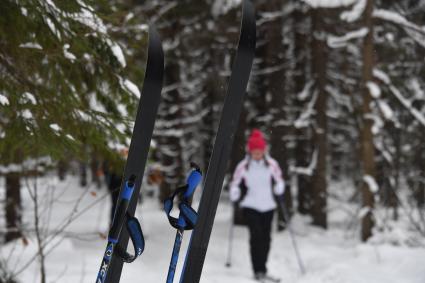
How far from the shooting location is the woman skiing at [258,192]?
653 centimetres

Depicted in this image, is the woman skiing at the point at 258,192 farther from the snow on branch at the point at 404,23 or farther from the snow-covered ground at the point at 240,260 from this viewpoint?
the snow on branch at the point at 404,23

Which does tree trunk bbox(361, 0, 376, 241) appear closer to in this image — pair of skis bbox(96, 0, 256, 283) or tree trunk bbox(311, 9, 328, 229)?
tree trunk bbox(311, 9, 328, 229)

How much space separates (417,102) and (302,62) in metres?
3.47

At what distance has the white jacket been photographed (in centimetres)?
659

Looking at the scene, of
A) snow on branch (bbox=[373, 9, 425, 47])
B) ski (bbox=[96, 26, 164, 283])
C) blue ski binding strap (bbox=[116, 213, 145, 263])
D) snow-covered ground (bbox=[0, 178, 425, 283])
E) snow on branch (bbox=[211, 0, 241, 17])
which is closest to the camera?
blue ski binding strap (bbox=[116, 213, 145, 263])

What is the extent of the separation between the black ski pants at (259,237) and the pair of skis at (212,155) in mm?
3509

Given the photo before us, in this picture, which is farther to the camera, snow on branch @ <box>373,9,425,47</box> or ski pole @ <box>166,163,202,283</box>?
snow on branch @ <box>373,9,425,47</box>

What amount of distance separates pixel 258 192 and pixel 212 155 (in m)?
3.54

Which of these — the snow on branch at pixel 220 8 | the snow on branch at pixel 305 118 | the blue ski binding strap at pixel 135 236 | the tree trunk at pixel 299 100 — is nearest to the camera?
the blue ski binding strap at pixel 135 236

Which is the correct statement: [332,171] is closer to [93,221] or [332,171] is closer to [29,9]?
[93,221]

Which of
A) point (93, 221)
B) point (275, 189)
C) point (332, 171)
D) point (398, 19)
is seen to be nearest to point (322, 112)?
point (398, 19)

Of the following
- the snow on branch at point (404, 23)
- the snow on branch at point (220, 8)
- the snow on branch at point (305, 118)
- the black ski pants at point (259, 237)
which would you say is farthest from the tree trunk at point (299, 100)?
the black ski pants at point (259, 237)

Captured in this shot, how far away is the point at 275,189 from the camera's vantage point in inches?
264

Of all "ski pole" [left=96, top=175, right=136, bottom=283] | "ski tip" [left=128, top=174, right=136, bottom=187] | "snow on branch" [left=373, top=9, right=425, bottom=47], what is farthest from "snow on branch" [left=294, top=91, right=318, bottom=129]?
"ski pole" [left=96, top=175, right=136, bottom=283]
